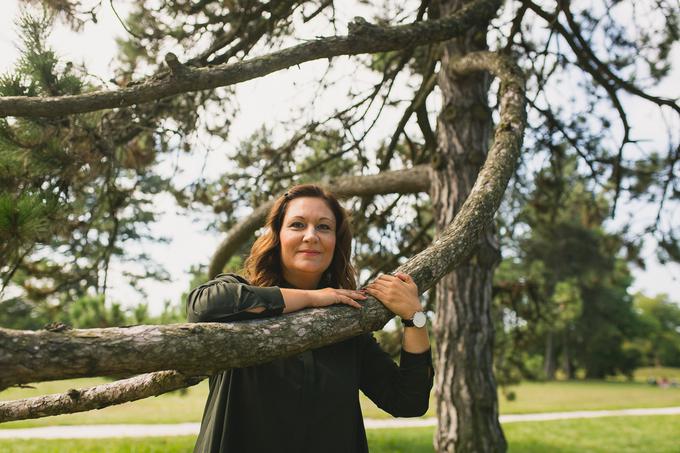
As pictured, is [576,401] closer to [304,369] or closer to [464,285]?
[464,285]

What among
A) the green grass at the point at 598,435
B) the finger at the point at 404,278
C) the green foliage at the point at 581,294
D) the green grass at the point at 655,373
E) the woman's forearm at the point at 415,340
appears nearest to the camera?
the finger at the point at 404,278

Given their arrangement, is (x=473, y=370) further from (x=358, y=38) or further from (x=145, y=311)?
(x=145, y=311)

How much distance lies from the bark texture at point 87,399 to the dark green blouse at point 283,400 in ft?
0.51

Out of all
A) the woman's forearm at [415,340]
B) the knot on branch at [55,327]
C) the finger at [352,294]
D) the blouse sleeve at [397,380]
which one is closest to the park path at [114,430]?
the blouse sleeve at [397,380]

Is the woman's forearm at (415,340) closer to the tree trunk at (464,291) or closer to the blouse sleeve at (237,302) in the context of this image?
the blouse sleeve at (237,302)

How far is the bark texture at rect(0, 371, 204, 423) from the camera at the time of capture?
6.18ft

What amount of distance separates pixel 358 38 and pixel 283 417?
193cm

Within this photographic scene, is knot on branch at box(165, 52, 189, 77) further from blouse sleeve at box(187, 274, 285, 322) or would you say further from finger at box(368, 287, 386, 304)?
finger at box(368, 287, 386, 304)

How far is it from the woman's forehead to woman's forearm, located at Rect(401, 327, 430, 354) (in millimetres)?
559

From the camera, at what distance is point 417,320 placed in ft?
6.51

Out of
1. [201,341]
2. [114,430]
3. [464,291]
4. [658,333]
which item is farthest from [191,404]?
[658,333]

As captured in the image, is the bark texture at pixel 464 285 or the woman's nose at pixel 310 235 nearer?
the woman's nose at pixel 310 235

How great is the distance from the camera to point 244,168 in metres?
6.74

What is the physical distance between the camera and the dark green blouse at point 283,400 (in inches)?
73.6
